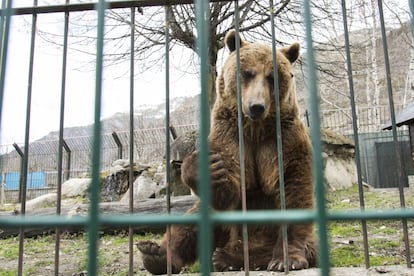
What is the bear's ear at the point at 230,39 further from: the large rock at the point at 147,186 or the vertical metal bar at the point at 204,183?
the large rock at the point at 147,186

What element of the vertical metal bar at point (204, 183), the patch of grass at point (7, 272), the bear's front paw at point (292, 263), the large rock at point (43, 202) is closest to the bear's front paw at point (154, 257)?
the bear's front paw at point (292, 263)

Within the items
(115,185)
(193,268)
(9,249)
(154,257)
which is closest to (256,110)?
(154,257)

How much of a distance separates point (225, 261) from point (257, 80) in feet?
5.63

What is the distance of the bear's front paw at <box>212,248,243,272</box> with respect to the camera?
11.2 feet

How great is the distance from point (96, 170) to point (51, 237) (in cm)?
615

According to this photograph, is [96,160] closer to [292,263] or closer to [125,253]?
[292,263]

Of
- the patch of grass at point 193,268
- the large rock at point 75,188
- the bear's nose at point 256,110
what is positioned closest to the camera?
the bear's nose at point 256,110

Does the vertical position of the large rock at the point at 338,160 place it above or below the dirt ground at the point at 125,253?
above

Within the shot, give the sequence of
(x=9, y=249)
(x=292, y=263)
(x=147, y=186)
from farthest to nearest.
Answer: (x=147, y=186), (x=9, y=249), (x=292, y=263)

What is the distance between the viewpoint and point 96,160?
0.78 m

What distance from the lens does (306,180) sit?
3.65 metres

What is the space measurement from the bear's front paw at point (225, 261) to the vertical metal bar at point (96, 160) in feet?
9.20

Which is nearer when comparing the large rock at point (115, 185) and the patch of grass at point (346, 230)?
the patch of grass at point (346, 230)

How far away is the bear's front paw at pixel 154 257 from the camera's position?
349 cm
